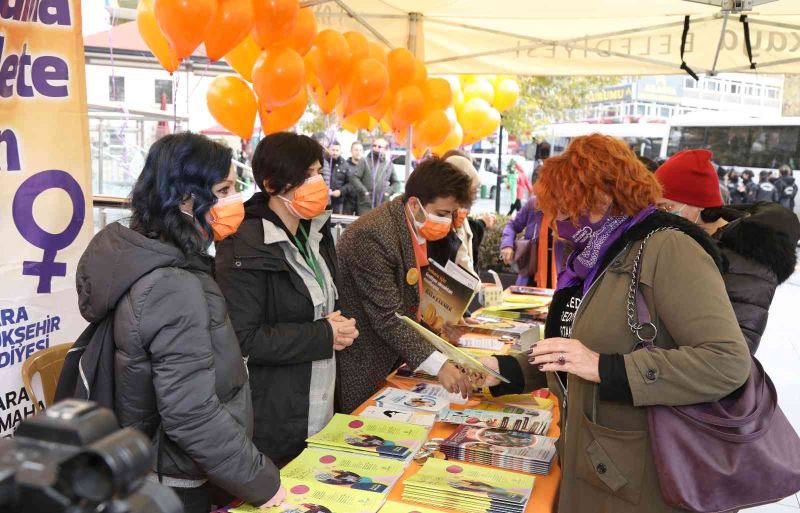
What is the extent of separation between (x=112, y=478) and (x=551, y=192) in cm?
137

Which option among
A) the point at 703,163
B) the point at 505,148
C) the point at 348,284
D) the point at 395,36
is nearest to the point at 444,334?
the point at 348,284

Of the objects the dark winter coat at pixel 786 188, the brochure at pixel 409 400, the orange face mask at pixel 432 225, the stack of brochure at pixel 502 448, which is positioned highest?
the orange face mask at pixel 432 225

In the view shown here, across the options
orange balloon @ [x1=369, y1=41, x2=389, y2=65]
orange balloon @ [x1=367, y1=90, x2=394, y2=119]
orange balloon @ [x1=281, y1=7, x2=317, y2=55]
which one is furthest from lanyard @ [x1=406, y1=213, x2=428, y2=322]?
orange balloon @ [x1=367, y1=90, x2=394, y2=119]

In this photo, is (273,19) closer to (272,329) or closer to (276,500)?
(272,329)

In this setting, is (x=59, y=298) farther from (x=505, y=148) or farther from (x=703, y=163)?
(x=505, y=148)

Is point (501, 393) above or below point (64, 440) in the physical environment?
below

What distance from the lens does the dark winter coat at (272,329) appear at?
197cm

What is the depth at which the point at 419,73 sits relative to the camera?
536 centimetres

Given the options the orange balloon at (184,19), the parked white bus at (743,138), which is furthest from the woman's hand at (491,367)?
the parked white bus at (743,138)

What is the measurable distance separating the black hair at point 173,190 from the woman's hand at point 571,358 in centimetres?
79

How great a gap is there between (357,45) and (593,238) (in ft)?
11.9

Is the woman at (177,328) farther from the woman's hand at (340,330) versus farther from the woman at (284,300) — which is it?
the woman's hand at (340,330)

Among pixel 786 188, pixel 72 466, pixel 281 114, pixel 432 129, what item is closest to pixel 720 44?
pixel 432 129

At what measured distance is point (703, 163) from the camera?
99.2 inches
